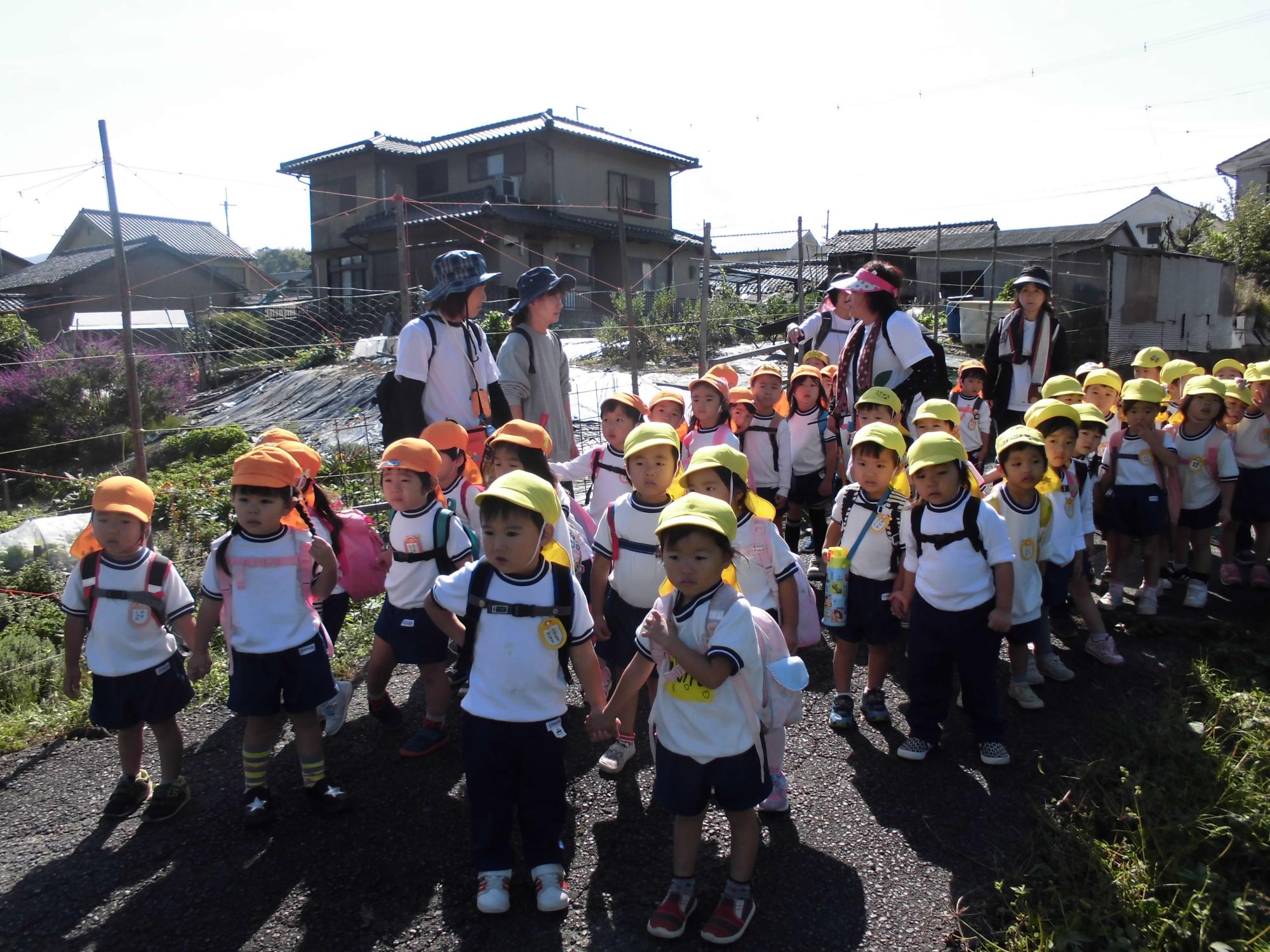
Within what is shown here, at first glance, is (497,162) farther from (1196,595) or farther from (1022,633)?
(1022,633)

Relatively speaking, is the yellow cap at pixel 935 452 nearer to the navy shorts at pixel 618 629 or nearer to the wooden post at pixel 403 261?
the navy shorts at pixel 618 629

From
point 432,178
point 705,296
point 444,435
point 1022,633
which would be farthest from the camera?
point 432,178

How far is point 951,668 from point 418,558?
2355mm

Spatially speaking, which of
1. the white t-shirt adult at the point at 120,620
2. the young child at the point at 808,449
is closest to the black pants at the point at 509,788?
the white t-shirt adult at the point at 120,620

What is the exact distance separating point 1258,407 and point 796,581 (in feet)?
14.7

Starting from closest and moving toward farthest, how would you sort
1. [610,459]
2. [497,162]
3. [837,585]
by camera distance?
1. [837,585]
2. [610,459]
3. [497,162]

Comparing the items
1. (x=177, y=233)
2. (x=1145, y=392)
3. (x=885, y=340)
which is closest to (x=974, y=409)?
(x=1145, y=392)

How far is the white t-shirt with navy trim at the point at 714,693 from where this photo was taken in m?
2.54

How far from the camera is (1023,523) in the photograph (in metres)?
4.03

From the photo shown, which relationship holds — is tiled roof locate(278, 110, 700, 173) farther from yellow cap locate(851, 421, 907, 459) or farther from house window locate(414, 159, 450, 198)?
yellow cap locate(851, 421, 907, 459)

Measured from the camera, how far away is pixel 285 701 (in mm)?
3248

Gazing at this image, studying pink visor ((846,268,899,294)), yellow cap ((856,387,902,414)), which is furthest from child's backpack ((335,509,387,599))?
pink visor ((846,268,899,294))

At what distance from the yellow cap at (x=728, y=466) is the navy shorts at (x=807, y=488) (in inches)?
98.4

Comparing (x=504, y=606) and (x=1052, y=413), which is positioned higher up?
(x=1052, y=413)
